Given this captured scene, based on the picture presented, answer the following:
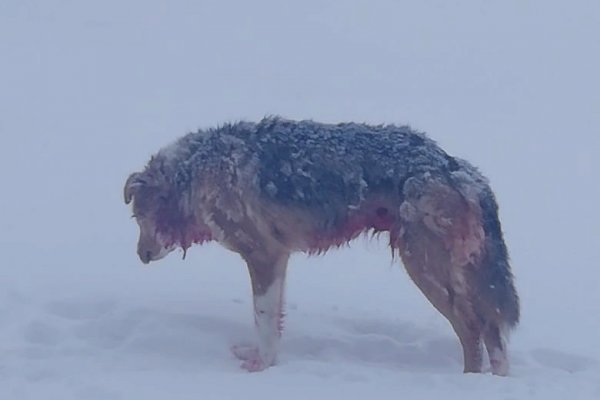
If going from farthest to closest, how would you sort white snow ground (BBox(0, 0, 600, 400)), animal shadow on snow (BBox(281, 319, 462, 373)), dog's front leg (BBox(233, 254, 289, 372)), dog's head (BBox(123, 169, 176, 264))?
1. dog's head (BBox(123, 169, 176, 264))
2. animal shadow on snow (BBox(281, 319, 462, 373))
3. dog's front leg (BBox(233, 254, 289, 372))
4. white snow ground (BBox(0, 0, 600, 400))

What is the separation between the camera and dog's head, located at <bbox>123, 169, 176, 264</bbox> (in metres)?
7.70

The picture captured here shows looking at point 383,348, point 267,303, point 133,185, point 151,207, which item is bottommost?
point 383,348

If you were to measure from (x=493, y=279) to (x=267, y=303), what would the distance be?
1.44 meters

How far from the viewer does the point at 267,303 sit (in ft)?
24.0

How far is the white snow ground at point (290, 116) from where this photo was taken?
22.0 ft

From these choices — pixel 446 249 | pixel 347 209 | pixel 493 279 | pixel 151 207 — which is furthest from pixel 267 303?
pixel 493 279

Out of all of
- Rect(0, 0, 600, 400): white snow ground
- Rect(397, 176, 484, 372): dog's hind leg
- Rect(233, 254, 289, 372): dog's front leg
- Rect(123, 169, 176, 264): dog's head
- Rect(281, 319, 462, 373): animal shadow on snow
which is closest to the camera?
Rect(0, 0, 600, 400): white snow ground

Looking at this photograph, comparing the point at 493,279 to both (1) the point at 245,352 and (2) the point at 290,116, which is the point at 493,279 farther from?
(2) the point at 290,116

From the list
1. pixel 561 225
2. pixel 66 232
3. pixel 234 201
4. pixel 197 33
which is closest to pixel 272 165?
pixel 234 201

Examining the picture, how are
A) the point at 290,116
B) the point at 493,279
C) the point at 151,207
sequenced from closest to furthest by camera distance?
1. the point at 493,279
2. the point at 151,207
3. the point at 290,116

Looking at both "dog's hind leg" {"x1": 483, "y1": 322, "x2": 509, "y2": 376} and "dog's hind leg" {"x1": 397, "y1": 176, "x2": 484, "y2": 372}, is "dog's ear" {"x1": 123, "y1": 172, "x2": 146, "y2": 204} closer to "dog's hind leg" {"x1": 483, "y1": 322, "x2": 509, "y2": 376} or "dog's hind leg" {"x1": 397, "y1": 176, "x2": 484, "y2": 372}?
"dog's hind leg" {"x1": 397, "y1": 176, "x2": 484, "y2": 372}

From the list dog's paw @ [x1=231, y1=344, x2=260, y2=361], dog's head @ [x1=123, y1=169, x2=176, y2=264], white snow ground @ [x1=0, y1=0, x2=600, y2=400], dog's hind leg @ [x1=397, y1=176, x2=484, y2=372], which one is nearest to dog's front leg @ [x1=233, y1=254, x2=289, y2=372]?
dog's paw @ [x1=231, y1=344, x2=260, y2=361]

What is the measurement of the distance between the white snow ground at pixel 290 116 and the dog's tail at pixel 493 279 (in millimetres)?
375

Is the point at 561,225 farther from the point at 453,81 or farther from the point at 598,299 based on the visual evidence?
the point at 453,81
